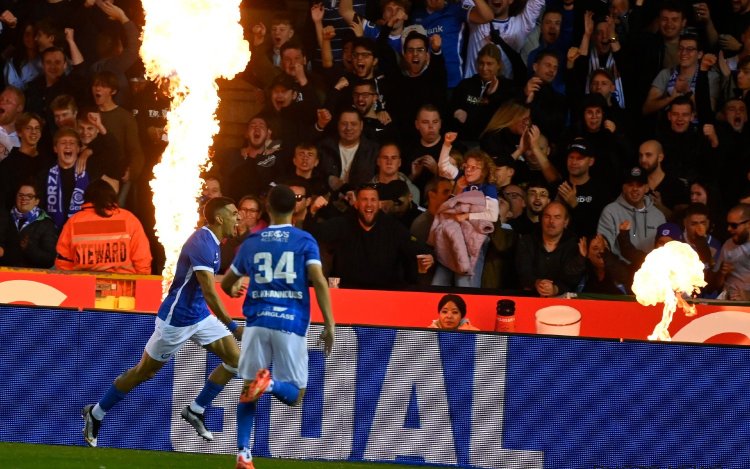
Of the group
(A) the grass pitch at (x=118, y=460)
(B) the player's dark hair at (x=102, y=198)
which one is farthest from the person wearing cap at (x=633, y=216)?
(B) the player's dark hair at (x=102, y=198)

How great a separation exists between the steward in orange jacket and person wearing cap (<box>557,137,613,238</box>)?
4661mm

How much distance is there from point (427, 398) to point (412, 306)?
298cm

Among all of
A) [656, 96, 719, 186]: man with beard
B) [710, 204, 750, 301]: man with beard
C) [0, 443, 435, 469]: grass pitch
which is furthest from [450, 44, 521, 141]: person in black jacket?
[0, 443, 435, 469]: grass pitch

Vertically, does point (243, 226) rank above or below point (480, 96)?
below

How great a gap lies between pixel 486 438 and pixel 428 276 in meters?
3.88

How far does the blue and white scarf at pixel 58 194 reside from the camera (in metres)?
15.9

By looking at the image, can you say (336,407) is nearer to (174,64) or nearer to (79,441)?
(79,441)

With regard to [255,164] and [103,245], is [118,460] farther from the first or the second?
[255,164]

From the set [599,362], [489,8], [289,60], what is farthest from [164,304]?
[489,8]

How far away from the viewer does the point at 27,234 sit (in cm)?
1559

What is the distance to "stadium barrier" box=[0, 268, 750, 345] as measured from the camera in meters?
13.8

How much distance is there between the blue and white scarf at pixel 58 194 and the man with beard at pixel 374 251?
3.30m

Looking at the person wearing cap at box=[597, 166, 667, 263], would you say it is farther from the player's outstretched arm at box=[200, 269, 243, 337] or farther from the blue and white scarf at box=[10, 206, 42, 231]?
the blue and white scarf at box=[10, 206, 42, 231]

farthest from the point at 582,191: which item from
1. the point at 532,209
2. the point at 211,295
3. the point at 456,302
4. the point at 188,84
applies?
the point at 211,295
